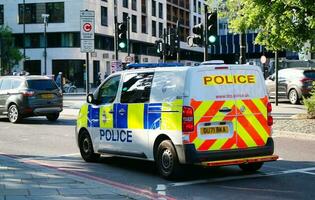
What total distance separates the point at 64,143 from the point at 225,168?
529 cm

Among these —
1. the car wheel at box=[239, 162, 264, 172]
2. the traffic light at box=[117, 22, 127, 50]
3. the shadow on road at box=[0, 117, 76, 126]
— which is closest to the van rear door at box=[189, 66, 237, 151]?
the car wheel at box=[239, 162, 264, 172]

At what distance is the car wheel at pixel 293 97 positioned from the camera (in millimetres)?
25750

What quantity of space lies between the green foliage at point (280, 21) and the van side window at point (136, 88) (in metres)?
7.81

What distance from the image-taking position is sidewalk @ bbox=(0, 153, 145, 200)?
730 centimetres

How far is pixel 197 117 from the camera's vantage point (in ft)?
28.3

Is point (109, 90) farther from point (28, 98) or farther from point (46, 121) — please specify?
point (46, 121)

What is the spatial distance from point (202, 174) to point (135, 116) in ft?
4.88

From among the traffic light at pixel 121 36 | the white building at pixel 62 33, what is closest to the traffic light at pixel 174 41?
the traffic light at pixel 121 36

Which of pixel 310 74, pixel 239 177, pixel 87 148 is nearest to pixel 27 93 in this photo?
pixel 87 148

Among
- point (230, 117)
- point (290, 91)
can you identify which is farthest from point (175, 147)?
point (290, 91)

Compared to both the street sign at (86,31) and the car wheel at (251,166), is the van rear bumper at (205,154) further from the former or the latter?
the street sign at (86,31)

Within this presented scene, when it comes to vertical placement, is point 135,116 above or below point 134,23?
below

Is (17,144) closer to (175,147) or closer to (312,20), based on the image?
(175,147)

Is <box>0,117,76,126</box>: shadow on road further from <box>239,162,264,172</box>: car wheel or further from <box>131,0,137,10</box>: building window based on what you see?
<box>131,0,137,10</box>: building window
